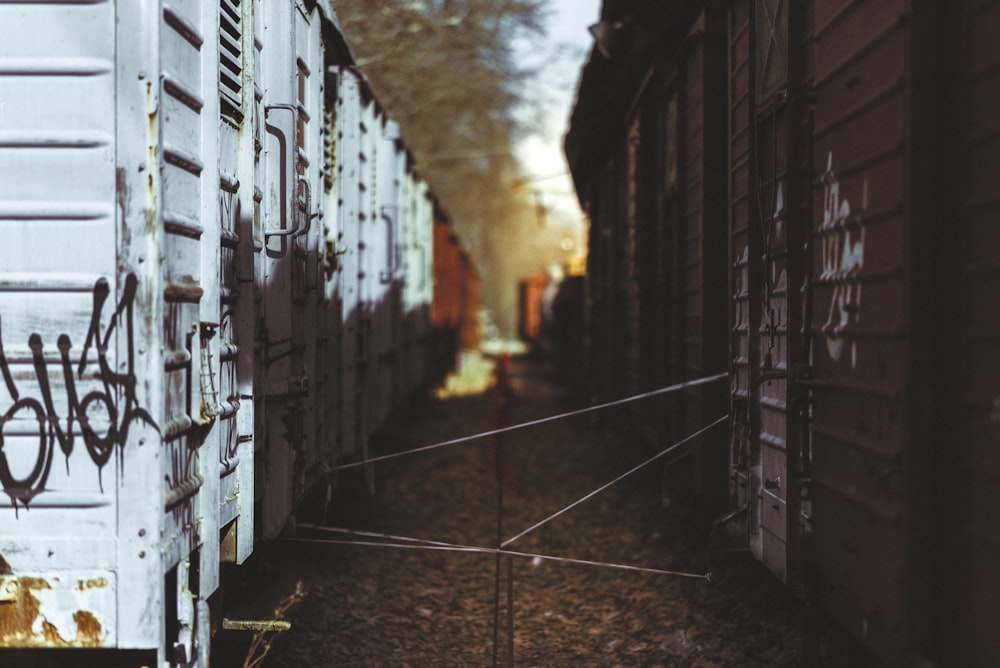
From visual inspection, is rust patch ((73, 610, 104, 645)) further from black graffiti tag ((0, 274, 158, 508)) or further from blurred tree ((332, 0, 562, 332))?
blurred tree ((332, 0, 562, 332))

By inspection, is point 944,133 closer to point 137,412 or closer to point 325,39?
point 137,412

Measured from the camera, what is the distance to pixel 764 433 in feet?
15.6

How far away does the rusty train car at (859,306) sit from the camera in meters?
2.75

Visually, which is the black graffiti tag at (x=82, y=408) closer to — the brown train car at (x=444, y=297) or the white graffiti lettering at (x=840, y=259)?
the white graffiti lettering at (x=840, y=259)

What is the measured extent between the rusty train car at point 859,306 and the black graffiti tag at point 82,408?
246cm

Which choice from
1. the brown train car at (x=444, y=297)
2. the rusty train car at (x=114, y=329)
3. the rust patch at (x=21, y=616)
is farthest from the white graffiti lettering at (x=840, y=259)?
the brown train car at (x=444, y=297)

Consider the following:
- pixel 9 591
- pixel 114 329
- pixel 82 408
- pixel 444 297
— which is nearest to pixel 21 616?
pixel 9 591

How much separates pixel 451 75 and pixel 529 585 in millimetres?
17640

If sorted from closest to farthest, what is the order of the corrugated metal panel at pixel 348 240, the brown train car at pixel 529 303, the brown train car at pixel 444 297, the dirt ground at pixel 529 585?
the dirt ground at pixel 529 585 < the corrugated metal panel at pixel 348 240 < the brown train car at pixel 444 297 < the brown train car at pixel 529 303

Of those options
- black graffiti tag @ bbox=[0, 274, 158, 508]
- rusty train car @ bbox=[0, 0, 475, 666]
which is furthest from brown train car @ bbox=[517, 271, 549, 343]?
black graffiti tag @ bbox=[0, 274, 158, 508]

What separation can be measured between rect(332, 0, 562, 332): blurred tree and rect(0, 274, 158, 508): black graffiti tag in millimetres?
11266

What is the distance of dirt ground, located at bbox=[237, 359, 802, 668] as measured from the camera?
528 cm

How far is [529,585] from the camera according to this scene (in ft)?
22.8

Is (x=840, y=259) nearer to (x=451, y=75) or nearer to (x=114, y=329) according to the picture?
(x=114, y=329)
